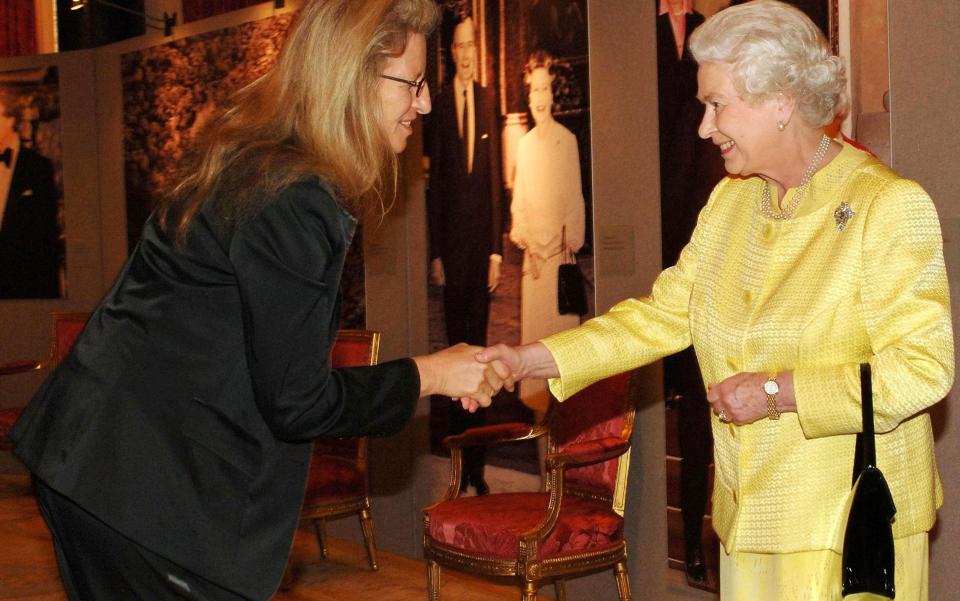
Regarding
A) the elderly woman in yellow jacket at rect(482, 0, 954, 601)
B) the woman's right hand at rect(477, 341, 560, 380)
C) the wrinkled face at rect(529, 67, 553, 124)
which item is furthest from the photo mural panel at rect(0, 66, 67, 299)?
the elderly woman in yellow jacket at rect(482, 0, 954, 601)

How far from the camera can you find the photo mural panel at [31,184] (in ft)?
27.6

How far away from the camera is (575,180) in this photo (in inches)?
197

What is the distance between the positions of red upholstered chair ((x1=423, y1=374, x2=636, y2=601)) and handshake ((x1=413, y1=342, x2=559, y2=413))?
133 centimetres

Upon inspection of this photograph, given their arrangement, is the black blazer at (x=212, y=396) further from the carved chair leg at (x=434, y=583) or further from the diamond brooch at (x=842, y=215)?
the carved chair leg at (x=434, y=583)

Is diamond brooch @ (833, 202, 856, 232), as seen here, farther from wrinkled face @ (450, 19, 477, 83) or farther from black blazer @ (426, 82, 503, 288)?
wrinkled face @ (450, 19, 477, 83)

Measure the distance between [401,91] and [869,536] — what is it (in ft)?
4.44

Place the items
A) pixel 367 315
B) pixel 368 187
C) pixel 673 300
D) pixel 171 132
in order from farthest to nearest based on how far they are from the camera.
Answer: pixel 171 132 → pixel 367 315 → pixel 673 300 → pixel 368 187

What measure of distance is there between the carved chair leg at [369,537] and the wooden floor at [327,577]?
0.06 metres

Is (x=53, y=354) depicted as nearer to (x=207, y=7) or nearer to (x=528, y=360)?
(x=207, y=7)

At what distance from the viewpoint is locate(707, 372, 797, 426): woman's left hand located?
231cm

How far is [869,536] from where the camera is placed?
215cm

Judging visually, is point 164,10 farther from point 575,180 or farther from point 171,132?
point 575,180

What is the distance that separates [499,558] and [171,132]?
4578mm

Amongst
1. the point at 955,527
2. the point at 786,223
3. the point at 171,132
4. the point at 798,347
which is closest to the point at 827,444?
the point at 798,347
